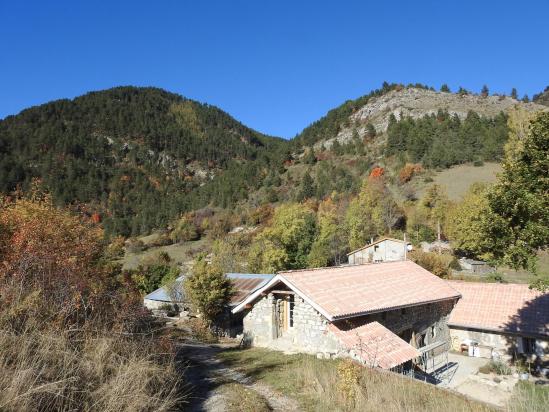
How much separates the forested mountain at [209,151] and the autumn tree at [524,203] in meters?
68.0

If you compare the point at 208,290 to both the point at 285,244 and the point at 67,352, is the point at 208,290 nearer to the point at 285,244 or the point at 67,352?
the point at 67,352

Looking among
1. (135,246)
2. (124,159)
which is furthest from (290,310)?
(124,159)

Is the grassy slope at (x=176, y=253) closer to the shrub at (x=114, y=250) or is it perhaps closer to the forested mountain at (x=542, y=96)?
the shrub at (x=114, y=250)

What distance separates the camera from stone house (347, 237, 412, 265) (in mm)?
46688

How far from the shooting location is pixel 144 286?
43.4 metres

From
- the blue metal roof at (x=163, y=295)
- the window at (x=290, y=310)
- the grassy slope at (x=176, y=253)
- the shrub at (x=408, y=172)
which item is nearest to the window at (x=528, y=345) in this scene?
the window at (x=290, y=310)

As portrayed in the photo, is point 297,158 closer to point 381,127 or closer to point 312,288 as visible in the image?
point 381,127

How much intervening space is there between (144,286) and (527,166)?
1566 inches

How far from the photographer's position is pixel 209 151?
173625mm

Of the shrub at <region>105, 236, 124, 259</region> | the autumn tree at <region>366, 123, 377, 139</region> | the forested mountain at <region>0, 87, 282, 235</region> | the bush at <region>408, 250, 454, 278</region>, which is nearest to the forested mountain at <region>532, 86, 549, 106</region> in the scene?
the autumn tree at <region>366, 123, 377, 139</region>

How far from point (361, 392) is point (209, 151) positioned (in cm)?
16965

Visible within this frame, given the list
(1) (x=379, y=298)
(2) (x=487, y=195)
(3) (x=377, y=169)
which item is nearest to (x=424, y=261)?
(1) (x=379, y=298)

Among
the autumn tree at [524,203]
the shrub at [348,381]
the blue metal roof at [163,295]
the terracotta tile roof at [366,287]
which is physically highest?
the autumn tree at [524,203]

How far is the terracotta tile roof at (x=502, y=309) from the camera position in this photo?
21.2 m
